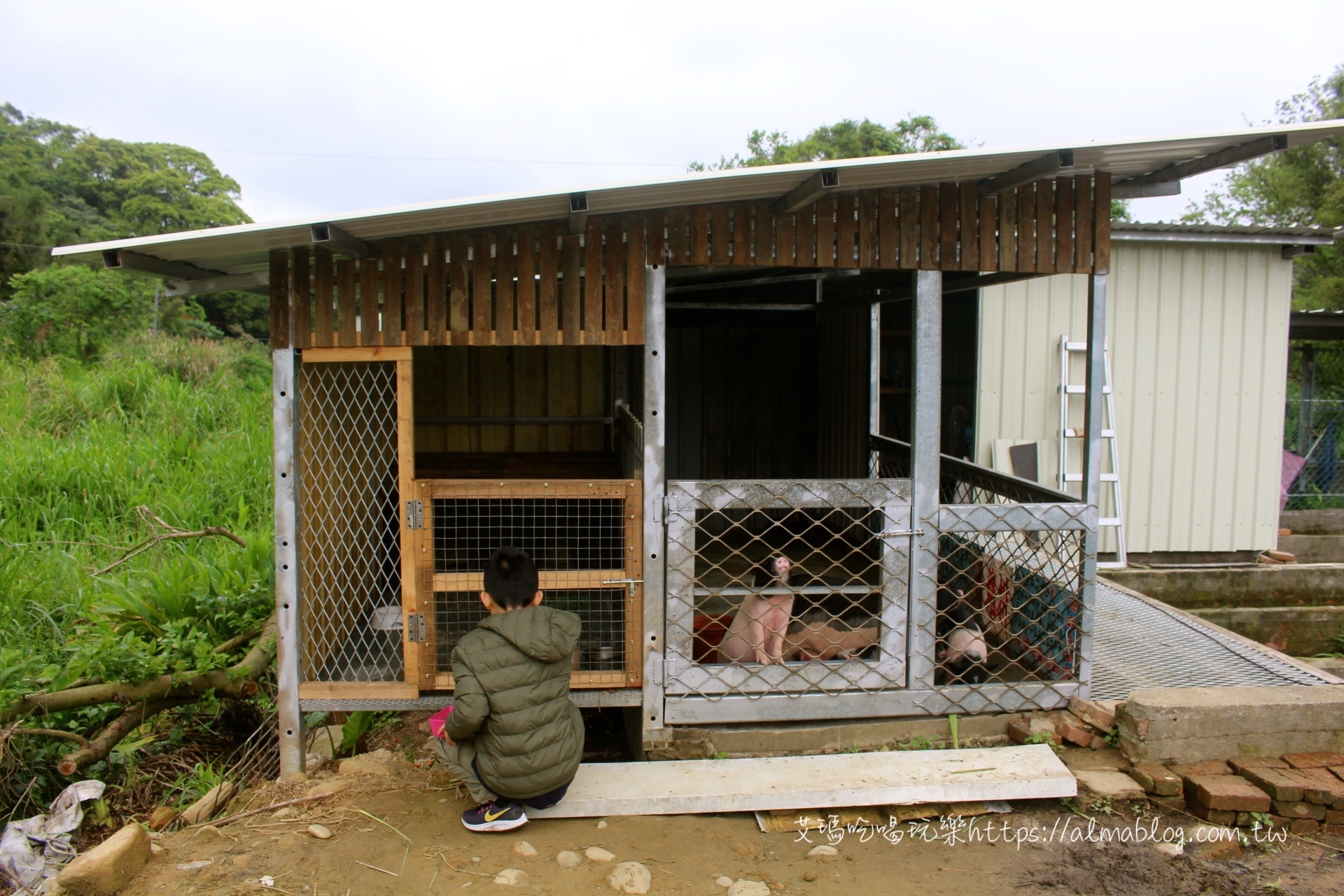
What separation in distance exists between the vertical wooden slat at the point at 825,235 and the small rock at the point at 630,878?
2741mm

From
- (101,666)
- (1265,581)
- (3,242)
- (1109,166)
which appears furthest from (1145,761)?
(3,242)

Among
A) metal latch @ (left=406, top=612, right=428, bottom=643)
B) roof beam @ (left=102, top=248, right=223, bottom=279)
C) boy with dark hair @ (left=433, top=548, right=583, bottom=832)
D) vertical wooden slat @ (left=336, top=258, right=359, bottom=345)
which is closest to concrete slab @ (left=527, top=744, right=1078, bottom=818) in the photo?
boy with dark hair @ (left=433, top=548, right=583, bottom=832)

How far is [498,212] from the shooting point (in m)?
3.74

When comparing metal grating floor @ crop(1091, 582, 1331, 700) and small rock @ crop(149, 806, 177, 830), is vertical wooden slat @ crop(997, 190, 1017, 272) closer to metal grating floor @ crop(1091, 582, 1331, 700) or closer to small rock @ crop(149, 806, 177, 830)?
metal grating floor @ crop(1091, 582, 1331, 700)

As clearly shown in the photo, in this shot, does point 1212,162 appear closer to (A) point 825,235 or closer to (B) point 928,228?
(B) point 928,228

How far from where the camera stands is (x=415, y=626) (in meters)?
4.05

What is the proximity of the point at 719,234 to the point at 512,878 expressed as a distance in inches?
114

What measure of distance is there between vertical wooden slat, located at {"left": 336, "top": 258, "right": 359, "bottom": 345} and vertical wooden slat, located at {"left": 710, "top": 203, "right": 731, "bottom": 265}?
168 centimetres

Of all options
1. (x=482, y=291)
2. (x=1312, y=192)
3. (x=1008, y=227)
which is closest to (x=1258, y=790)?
(x=1008, y=227)

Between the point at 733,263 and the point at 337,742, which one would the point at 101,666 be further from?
the point at 733,263

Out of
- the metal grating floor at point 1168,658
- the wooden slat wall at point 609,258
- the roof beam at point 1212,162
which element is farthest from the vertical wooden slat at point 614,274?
the metal grating floor at point 1168,658

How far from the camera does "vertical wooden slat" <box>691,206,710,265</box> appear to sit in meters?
4.06

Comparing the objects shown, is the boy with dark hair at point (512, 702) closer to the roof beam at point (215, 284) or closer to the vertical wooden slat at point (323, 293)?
the vertical wooden slat at point (323, 293)

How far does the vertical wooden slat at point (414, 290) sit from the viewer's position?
3965mm
